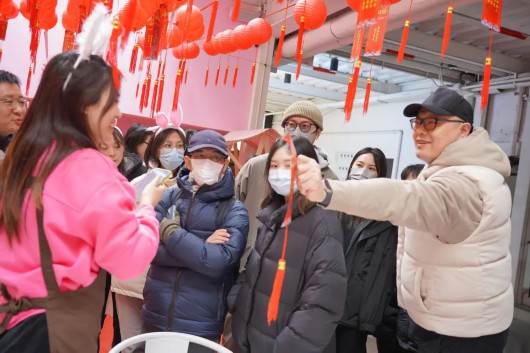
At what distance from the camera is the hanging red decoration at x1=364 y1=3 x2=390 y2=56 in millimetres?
2471

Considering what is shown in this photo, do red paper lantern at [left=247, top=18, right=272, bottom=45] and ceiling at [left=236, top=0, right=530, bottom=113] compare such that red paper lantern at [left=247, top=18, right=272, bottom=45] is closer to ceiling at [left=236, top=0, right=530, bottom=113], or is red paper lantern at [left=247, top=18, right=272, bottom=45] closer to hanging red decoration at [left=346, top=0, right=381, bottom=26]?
ceiling at [left=236, top=0, right=530, bottom=113]

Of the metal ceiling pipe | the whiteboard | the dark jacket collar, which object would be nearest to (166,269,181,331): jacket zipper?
the dark jacket collar

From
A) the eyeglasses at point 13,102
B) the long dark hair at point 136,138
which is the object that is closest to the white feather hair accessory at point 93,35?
the eyeglasses at point 13,102

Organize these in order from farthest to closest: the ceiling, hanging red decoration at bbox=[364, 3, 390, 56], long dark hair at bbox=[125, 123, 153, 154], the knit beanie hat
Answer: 1. the ceiling
2. long dark hair at bbox=[125, 123, 153, 154]
3. the knit beanie hat
4. hanging red decoration at bbox=[364, 3, 390, 56]

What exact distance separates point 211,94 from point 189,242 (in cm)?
449

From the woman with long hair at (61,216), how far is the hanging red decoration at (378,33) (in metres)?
1.60

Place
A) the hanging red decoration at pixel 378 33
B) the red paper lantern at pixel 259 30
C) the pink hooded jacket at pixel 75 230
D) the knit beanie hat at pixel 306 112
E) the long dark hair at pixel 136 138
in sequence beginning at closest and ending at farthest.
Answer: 1. the pink hooded jacket at pixel 75 230
2. the hanging red decoration at pixel 378 33
3. the knit beanie hat at pixel 306 112
4. the long dark hair at pixel 136 138
5. the red paper lantern at pixel 259 30

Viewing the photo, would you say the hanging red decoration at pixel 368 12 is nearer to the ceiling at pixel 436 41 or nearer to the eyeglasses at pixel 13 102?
the ceiling at pixel 436 41

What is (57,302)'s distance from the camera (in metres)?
1.17

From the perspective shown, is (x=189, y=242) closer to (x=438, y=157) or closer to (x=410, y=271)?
(x=410, y=271)

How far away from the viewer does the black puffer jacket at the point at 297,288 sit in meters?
1.88

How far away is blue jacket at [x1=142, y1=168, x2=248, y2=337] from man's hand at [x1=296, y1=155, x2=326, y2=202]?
983 millimetres

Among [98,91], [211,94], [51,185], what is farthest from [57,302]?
Result: [211,94]

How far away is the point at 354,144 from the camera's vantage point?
1059 centimetres
